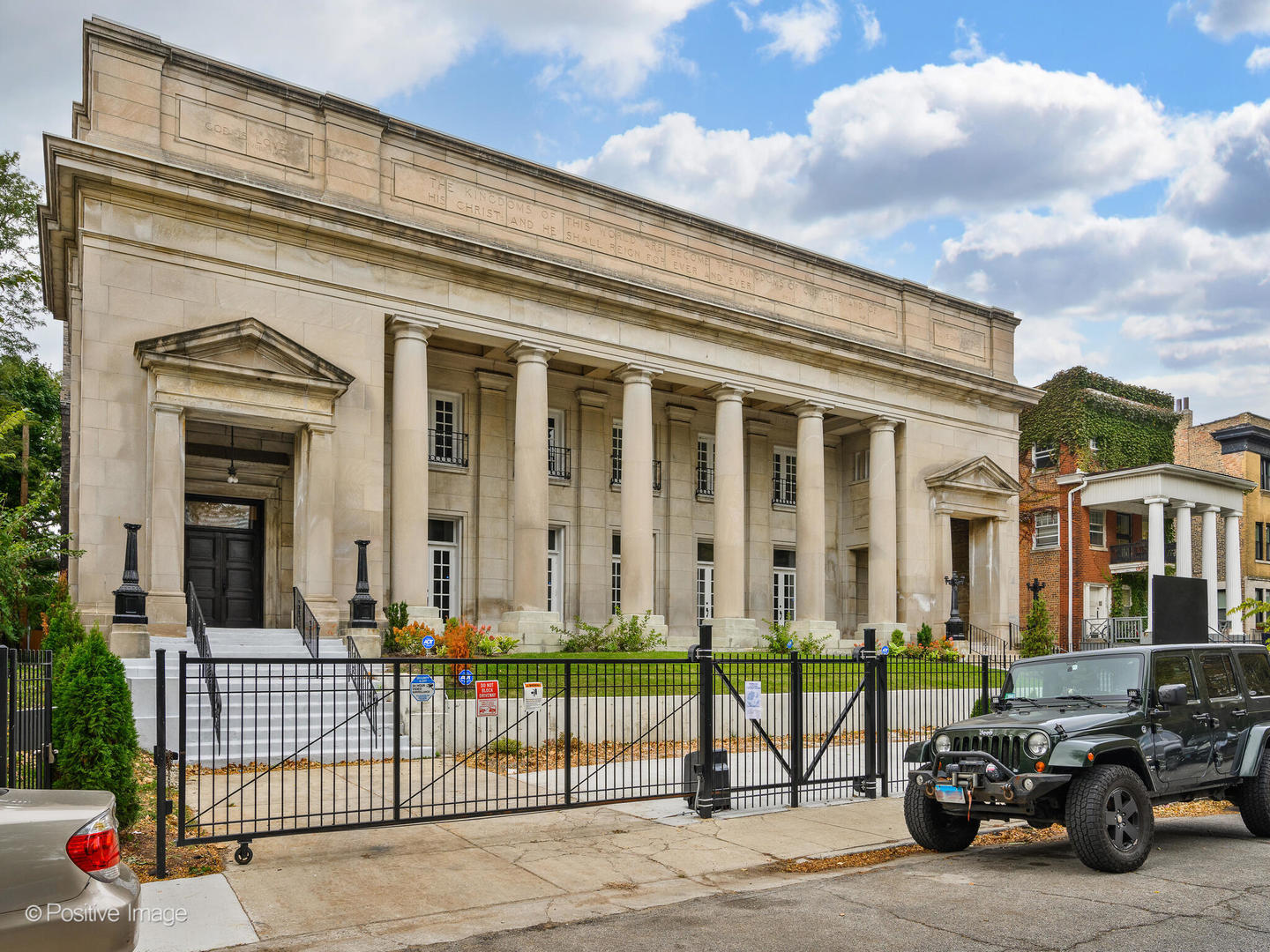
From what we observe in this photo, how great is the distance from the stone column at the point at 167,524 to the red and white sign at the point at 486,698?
12.0 m

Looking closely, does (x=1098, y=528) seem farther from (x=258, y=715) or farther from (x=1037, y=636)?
(x=258, y=715)

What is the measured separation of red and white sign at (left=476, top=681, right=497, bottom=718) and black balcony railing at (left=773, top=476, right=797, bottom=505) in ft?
85.5

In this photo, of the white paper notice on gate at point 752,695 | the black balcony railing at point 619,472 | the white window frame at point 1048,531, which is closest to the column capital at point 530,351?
the black balcony railing at point 619,472

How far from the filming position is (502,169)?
89.7 feet

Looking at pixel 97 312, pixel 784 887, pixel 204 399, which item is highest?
pixel 97 312

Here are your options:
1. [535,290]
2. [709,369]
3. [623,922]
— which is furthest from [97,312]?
[623,922]

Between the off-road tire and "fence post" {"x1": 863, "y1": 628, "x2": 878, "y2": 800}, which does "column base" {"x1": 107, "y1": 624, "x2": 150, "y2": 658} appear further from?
the off-road tire

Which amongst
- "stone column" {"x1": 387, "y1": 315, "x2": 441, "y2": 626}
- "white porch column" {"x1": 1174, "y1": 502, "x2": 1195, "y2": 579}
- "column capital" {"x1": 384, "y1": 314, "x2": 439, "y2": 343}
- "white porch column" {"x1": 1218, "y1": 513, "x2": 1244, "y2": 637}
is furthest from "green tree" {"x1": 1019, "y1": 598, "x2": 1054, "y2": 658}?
"column capital" {"x1": 384, "y1": 314, "x2": 439, "y2": 343}

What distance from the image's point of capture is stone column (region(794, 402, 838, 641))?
32.3 meters

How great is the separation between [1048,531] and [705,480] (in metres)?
18.5

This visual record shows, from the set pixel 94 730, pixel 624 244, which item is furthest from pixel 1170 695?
pixel 624 244

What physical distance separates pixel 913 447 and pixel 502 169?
16.7 meters

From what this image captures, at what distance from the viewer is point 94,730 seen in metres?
9.34

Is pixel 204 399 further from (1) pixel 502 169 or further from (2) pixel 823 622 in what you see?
(2) pixel 823 622
